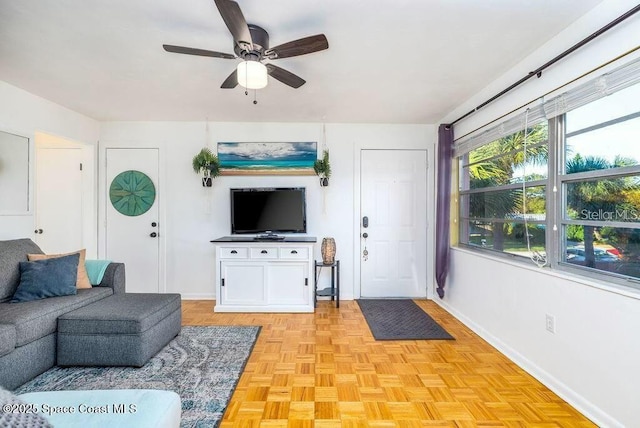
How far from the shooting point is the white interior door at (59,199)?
3967 millimetres

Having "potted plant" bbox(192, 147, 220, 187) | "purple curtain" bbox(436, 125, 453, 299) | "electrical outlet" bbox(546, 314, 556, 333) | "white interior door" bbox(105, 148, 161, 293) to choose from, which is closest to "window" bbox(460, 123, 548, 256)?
"purple curtain" bbox(436, 125, 453, 299)

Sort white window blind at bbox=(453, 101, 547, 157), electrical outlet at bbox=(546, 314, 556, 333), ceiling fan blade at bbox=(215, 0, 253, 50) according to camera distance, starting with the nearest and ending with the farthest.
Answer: ceiling fan blade at bbox=(215, 0, 253, 50), electrical outlet at bbox=(546, 314, 556, 333), white window blind at bbox=(453, 101, 547, 157)

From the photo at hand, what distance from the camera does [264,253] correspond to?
367 centimetres

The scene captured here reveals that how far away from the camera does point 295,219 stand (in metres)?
3.99

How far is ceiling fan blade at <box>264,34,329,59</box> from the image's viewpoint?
179cm

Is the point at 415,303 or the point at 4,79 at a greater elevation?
the point at 4,79

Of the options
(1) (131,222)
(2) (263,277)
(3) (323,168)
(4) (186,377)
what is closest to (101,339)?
(4) (186,377)

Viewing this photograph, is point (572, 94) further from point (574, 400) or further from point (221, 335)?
point (221, 335)

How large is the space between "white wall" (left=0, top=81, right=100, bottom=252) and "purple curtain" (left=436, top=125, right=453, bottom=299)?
170 inches

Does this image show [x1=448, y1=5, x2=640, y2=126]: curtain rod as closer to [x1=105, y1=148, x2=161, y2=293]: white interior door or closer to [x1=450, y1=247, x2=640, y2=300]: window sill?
[x1=450, y1=247, x2=640, y2=300]: window sill

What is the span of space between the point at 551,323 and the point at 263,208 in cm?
301

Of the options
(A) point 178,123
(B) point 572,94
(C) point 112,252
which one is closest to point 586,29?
(B) point 572,94

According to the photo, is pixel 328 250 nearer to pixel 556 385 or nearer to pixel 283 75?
pixel 283 75

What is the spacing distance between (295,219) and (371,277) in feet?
4.18
